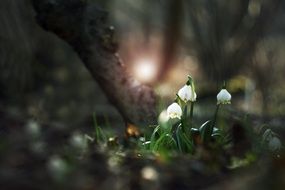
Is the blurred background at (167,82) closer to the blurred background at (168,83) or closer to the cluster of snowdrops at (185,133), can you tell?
the blurred background at (168,83)

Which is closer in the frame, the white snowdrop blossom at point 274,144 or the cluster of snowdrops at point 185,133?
the white snowdrop blossom at point 274,144

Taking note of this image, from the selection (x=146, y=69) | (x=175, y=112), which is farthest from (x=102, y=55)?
(x=146, y=69)

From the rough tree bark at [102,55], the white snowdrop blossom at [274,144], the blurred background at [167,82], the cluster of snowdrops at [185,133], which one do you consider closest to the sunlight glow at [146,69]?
the blurred background at [167,82]

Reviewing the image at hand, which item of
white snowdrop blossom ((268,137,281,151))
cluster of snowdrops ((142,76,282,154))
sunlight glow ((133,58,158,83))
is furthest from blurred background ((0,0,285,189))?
white snowdrop blossom ((268,137,281,151))

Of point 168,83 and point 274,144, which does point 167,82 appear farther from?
point 274,144

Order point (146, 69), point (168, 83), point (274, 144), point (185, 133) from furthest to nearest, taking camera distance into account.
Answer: point (146, 69) → point (168, 83) → point (185, 133) → point (274, 144)

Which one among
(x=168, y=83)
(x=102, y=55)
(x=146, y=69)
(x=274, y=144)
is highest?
(x=146, y=69)
